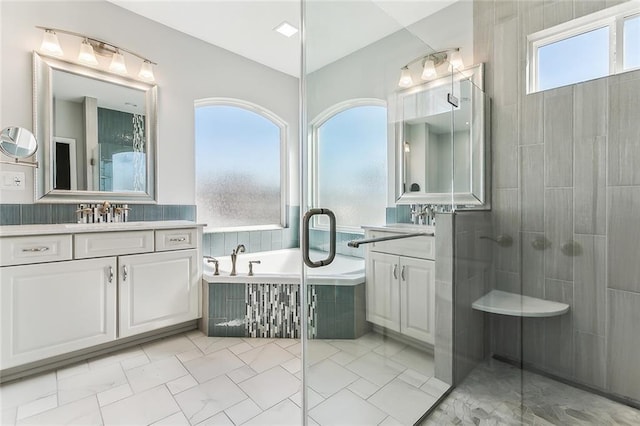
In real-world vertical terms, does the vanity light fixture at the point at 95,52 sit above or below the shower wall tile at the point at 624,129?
above

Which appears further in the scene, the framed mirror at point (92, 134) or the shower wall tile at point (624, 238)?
the framed mirror at point (92, 134)

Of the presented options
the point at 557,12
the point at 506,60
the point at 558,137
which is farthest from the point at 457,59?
the point at 558,137

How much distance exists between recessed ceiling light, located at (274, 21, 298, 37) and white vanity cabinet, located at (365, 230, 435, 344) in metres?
2.34

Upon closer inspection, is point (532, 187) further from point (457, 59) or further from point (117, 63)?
point (117, 63)

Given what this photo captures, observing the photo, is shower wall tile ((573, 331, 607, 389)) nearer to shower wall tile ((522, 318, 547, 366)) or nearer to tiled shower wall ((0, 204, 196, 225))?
shower wall tile ((522, 318, 547, 366))

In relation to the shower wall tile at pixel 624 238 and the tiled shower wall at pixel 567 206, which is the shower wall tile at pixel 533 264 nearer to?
the tiled shower wall at pixel 567 206

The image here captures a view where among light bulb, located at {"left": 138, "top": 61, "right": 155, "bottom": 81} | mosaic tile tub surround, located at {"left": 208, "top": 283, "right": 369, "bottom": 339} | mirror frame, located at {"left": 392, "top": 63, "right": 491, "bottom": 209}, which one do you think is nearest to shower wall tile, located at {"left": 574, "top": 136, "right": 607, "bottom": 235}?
mirror frame, located at {"left": 392, "top": 63, "right": 491, "bottom": 209}

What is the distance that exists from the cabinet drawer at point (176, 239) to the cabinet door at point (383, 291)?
176 centimetres

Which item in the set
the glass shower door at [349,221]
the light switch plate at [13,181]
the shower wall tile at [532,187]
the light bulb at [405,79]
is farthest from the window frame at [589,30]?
the light switch plate at [13,181]

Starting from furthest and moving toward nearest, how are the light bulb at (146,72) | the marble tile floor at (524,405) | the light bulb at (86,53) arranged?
1. the light bulb at (146,72)
2. the light bulb at (86,53)
3. the marble tile floor at (524,405)

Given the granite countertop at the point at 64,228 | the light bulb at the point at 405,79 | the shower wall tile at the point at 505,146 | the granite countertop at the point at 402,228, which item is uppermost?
the light bulb at the point at 405,79

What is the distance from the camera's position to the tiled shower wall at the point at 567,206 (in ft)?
5.08

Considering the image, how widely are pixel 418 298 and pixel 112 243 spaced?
6.72 feet

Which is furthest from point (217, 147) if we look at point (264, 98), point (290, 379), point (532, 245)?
point (532, 245)
